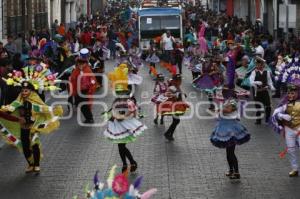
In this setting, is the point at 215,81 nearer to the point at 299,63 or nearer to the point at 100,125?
the point at 100,125

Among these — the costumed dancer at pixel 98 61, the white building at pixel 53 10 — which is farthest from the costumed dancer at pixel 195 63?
the white building at pixel 53 10

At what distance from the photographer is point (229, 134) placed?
12.8 metres

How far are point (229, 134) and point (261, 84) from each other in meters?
5.80

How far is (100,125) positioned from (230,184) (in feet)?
23.1

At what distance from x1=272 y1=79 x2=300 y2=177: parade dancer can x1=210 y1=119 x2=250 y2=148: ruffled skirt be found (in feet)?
2.13

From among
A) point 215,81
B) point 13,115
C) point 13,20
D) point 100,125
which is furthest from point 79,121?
point 13,20

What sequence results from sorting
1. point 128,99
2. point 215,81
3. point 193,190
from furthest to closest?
point 215,81
point 128,99
point 193,190

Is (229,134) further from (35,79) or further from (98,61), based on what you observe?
(98,61)

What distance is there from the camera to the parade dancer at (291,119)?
41.9 ft

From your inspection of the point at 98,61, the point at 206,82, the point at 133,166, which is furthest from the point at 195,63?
the point at 133,166

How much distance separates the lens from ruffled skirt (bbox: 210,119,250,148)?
12742 millimetres

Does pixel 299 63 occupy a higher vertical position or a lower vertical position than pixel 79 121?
higher

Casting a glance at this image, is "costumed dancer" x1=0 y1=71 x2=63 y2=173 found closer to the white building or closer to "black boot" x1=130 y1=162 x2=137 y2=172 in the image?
"black boot" x1=130 y1=162 x2=137 y2=172

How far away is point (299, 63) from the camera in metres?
15.4
